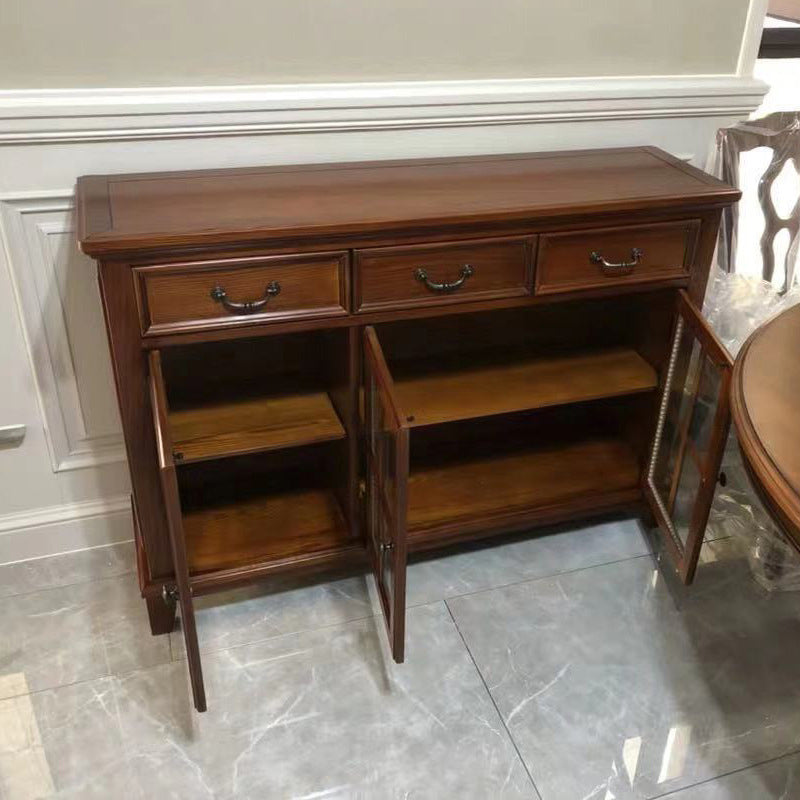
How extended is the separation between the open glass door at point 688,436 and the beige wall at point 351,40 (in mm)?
599

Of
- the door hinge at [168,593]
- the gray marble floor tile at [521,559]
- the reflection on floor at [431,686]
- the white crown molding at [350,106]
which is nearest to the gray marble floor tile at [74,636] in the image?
the reflection on floor at [431,686]

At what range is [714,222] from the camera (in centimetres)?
166

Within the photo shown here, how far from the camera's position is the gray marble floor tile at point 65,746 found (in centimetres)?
145

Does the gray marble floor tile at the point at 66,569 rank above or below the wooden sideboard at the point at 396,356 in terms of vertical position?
below

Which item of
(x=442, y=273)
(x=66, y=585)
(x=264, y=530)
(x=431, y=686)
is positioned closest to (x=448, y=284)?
(x=442, y=273)

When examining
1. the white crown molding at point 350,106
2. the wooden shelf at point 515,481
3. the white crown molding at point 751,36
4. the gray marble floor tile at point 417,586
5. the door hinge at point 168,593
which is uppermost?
the white crown molding at point 751,36

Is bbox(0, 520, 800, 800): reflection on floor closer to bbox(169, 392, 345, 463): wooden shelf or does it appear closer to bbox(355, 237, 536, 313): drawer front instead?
bbox(169, 392, 345, 463): wooden shelf

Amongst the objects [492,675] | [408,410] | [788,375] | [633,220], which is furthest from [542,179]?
[492,675]

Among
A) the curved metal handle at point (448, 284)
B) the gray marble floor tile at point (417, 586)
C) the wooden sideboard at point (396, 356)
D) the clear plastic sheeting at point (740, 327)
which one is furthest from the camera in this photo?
the clear plastic sheeting at point (740, 327)

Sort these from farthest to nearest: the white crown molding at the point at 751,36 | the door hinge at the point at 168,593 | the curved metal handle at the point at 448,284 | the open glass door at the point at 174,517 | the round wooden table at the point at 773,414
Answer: the white crown molding at the point at 751,36
the door hinge at the point at 168,593
the curved metal handle at the point at 448,284
the open glass door at the point at 174,517
the round wooden table at the point at 773,414

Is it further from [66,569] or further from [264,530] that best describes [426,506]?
[66,569]

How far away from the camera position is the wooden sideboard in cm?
140

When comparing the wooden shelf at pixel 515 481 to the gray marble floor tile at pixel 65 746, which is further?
the wooden shelf at pixel 515 481

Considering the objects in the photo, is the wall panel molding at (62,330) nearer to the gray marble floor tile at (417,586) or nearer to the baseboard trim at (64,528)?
the baseboard trim at (64,528)
